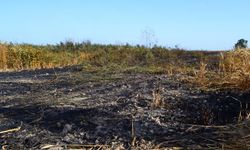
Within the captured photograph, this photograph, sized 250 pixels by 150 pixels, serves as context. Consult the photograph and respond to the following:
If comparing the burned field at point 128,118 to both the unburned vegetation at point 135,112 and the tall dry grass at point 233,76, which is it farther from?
the tall dry grass at point 233,76

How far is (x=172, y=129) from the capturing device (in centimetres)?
521

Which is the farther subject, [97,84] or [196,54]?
[196,54]

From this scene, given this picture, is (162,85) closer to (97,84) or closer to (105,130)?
(97,84)

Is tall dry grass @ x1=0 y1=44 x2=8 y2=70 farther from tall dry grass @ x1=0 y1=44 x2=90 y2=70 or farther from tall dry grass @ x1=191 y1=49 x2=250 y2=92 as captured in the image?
tall dry grass @ x1=191 y1=49 x2=250 y2=92

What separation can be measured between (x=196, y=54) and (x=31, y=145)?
11.4 metres

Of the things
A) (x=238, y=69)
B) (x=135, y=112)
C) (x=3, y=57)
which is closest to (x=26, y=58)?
(x=3, y=57)

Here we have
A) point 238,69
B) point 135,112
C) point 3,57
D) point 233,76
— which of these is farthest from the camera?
point 3,57

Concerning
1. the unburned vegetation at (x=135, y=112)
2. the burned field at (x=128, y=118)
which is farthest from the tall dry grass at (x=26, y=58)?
the burned field at (x=128, y=118)

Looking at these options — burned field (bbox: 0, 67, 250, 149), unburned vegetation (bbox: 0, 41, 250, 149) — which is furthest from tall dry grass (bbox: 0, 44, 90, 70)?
burned field (bbox: 0, 67, 250, 149)

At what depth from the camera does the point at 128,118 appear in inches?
215

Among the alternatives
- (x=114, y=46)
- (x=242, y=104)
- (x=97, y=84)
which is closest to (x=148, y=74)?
(x=97, y=84)

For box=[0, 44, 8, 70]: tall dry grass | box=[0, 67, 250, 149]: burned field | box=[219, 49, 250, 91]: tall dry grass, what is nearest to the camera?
box=[0, 67, 250, 149]: burned field

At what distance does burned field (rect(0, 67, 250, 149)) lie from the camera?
4.95 metres

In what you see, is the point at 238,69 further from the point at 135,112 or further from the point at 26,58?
the point at 26,58
